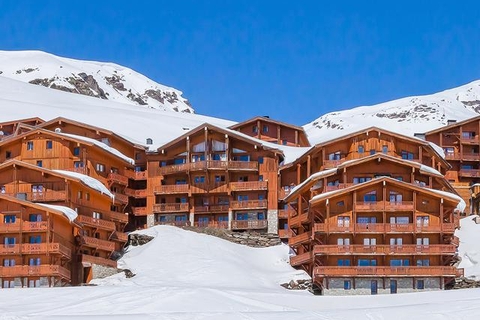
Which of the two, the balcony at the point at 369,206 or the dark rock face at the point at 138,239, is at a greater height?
the balcony at the point at 369,206

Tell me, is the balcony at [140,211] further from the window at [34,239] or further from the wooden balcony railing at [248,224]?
the window at [34,239]

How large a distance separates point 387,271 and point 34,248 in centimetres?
2242

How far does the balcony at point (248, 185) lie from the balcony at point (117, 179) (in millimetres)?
8282

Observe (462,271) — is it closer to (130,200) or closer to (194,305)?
(194,305)

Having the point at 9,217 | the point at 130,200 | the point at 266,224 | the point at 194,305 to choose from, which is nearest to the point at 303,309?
the point at 194,305

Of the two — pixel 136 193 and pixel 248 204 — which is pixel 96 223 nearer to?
pixel 136 193

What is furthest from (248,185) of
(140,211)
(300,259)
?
(300,259)

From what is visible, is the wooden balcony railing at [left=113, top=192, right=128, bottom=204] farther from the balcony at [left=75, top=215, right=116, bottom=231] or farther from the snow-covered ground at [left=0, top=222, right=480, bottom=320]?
the balcony at [left=75, top=215, right=116, bottom=231]

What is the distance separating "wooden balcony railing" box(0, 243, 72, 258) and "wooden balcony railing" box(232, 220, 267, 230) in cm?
1757

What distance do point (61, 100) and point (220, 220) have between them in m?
71.0

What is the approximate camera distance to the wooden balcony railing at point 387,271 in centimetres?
6869

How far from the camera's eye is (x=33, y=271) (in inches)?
2680

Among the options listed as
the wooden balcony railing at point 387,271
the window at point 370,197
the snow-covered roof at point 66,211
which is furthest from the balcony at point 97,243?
the window at point 370,197

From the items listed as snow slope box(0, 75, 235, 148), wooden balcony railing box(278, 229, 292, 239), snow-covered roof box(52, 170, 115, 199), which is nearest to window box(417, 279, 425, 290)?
wooden balcony railing box(278, 229, 292, 239)
